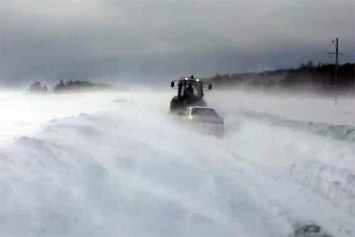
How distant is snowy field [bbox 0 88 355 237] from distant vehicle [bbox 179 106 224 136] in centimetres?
56

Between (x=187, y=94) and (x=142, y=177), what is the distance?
1164 millimetres

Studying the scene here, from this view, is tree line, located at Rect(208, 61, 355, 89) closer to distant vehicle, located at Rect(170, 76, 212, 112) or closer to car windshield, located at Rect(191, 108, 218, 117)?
distant vehicle, located at Rect(170, 76, 212, 112)

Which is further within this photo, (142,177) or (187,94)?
(187,94)

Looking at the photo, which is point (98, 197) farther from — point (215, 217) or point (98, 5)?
point (98, 5)

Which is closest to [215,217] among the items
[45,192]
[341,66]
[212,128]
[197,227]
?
[197,227]

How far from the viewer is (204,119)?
5191mm

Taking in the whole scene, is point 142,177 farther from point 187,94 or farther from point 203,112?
point 203,112

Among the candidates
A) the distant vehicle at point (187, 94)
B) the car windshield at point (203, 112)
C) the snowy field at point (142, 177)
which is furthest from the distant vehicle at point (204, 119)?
the snowy field at point (142, 177)

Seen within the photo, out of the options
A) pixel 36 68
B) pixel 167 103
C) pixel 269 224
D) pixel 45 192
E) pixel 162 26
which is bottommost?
pixel 269 224

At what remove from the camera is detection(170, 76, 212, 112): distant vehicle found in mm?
3877

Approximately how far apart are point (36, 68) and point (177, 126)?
1688mm

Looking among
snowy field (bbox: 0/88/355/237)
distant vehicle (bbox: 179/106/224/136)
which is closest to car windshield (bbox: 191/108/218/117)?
distant vehicle (bbox: 179/106/224/136)

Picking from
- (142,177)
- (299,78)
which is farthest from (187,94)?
(142,177)

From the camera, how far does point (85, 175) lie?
10.4 ft
